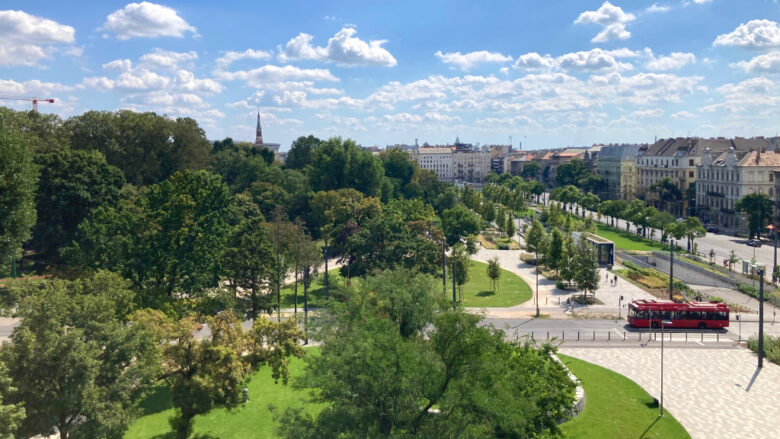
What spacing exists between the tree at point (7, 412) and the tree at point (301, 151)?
112 metres

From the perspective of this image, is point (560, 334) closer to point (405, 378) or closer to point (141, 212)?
point (405, 378)

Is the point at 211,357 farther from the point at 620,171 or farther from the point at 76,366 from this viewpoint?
the point at 620,171

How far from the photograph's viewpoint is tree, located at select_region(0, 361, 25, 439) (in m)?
19.0

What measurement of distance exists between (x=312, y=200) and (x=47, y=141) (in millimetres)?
33758

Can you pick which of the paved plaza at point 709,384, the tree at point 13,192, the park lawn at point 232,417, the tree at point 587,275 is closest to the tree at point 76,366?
the park lawn at point 232,417

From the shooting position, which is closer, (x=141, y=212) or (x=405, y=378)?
(x=405, y=378)

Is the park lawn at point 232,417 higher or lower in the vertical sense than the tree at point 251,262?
lower

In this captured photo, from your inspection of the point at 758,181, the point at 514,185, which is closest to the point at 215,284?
the point at 758,181

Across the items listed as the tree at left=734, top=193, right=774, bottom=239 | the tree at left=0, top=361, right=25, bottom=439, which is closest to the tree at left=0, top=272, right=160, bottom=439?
the tree at left=0, top=361, right=25, bottom=439

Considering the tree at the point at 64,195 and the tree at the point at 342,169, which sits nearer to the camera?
the tree at the point at 64,195

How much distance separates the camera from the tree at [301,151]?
433 ft

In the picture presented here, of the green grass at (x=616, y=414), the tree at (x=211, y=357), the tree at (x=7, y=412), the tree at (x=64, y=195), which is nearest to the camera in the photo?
the tree at (x=7, y=412)

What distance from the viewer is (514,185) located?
16900 cm

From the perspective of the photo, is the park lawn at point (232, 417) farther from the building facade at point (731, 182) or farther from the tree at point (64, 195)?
the building facade at point (731, 182)
